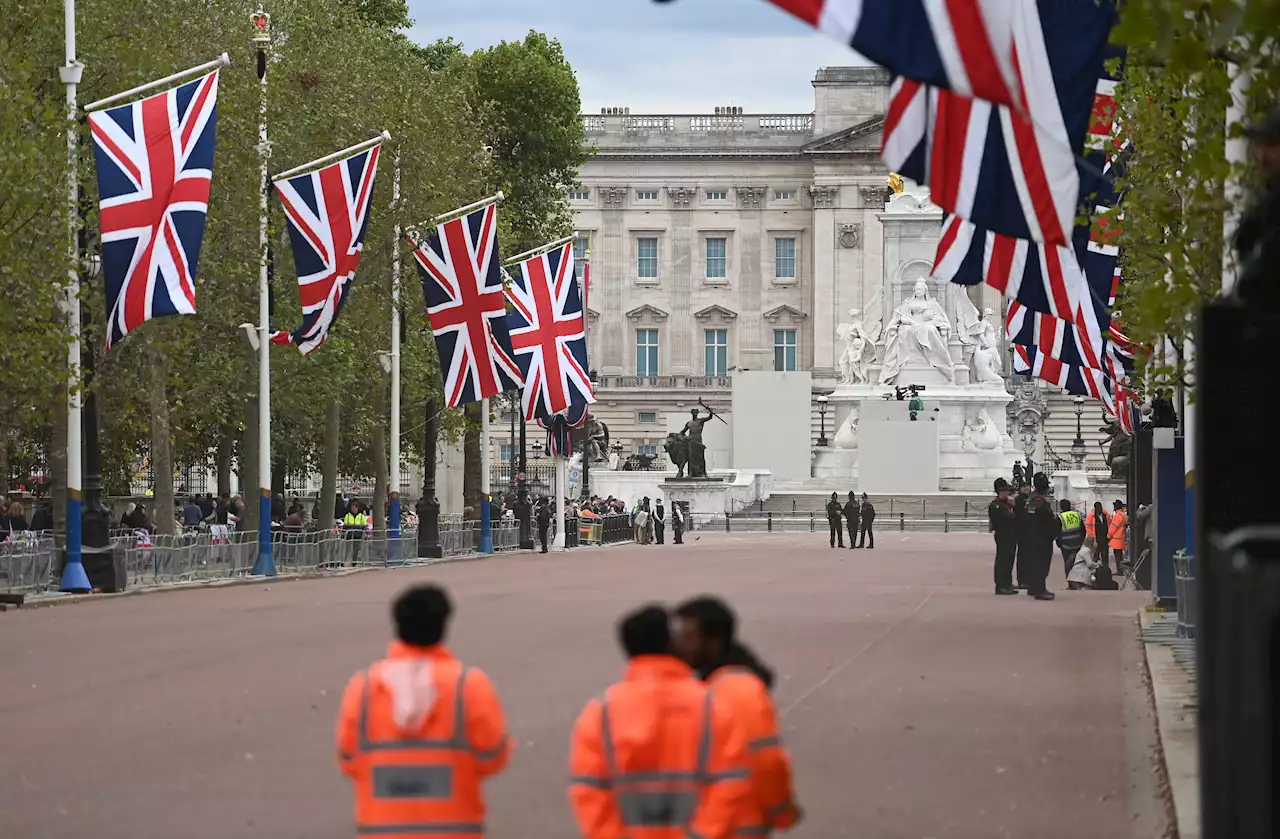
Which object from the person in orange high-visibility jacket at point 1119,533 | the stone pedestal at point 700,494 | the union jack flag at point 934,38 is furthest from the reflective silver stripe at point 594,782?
the stone pedestal at point 700,494

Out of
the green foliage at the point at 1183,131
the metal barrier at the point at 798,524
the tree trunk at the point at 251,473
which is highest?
the green foliage at the point at 1183,131

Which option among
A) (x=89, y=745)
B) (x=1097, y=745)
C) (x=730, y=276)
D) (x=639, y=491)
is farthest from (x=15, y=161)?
(x=730, y=276)

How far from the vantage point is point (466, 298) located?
1510 inches

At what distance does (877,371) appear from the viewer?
284ft

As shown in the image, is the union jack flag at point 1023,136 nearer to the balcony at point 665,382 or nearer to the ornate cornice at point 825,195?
the ornate cornice at point 825,195

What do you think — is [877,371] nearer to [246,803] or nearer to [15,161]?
[15,161]

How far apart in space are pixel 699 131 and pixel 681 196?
12.0 ft

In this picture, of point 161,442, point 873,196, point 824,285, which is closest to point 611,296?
point 824,285

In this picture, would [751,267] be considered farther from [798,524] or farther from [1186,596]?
[1186,596]

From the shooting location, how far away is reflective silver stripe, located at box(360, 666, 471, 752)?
20.8 feet

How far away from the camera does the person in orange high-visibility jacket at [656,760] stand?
5.79 metres

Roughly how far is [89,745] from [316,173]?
19727mm

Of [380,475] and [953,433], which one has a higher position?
[953,433]

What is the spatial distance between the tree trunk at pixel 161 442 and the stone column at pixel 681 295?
79.0 meters
